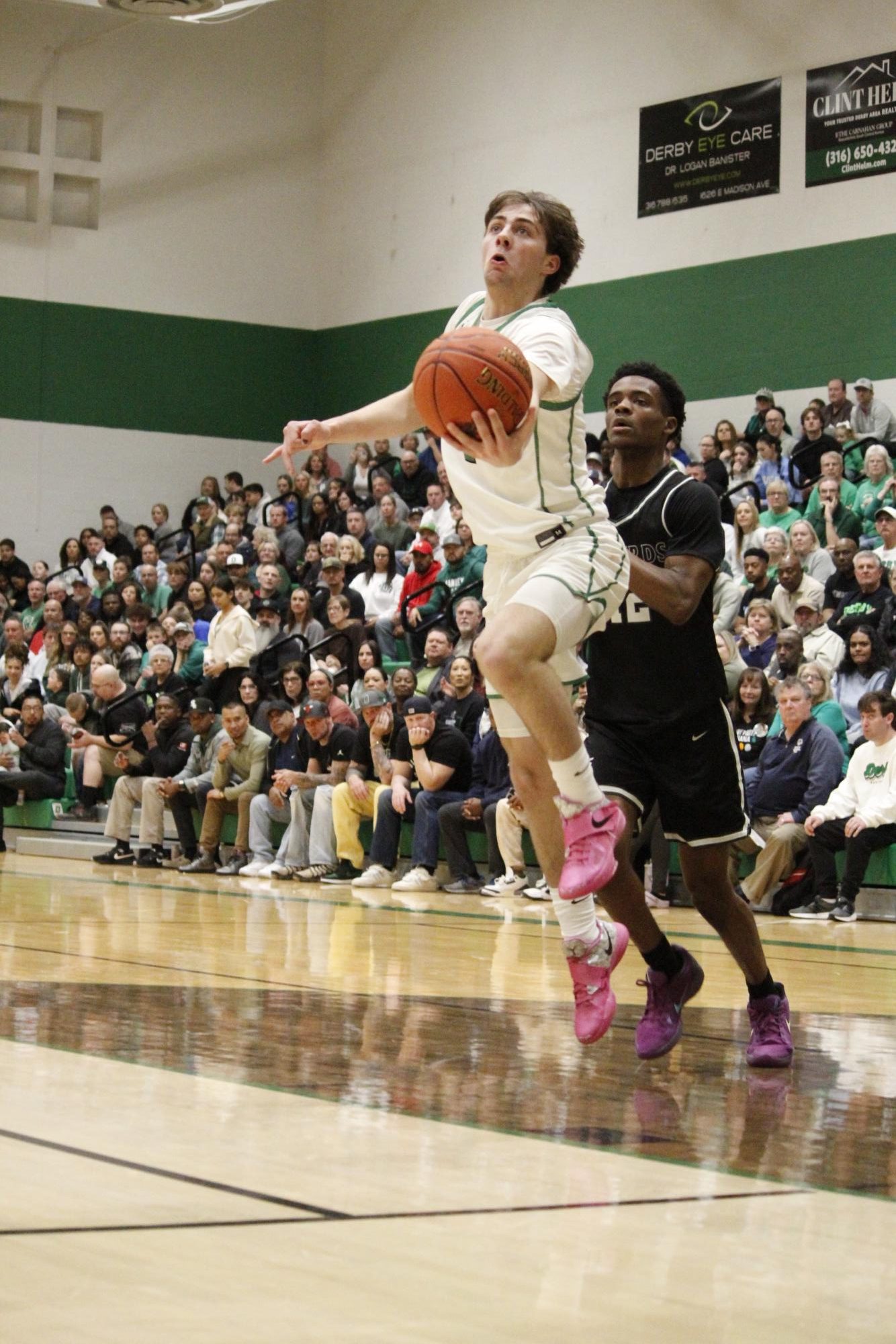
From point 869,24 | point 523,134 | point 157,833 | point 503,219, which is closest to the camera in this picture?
point 503,219

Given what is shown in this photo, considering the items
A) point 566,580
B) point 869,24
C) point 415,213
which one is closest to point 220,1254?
point 566,580

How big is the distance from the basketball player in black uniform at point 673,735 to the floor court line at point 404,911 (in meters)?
1.75

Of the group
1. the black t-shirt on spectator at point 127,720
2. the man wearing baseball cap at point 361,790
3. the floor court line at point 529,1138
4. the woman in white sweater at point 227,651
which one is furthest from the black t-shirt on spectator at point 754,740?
the floor court line at point 529,1138

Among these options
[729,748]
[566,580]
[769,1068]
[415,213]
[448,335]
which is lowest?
[769,1068]

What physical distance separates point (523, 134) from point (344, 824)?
10.9 meters

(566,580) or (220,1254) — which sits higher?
(566,580)

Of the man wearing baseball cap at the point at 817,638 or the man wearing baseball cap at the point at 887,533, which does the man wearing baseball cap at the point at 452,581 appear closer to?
the man wearing baseball cap at the point at 817,638

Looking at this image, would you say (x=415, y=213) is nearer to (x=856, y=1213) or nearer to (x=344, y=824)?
(x=344, y=824)

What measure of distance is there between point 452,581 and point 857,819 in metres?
5.85

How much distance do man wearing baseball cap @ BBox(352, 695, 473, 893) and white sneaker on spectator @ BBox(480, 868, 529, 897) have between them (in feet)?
1.39

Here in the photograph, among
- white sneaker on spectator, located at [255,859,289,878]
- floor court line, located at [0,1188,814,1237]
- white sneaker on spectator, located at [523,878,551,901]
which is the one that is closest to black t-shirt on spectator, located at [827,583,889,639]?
white sneaker on spectator, located at [523,878,551,901]

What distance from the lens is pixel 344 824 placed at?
12.0m

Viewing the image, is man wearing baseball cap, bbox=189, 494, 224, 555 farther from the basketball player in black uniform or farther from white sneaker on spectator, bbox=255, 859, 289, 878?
the basketball player in black uniform

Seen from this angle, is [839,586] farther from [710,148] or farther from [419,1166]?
[419,1166]
